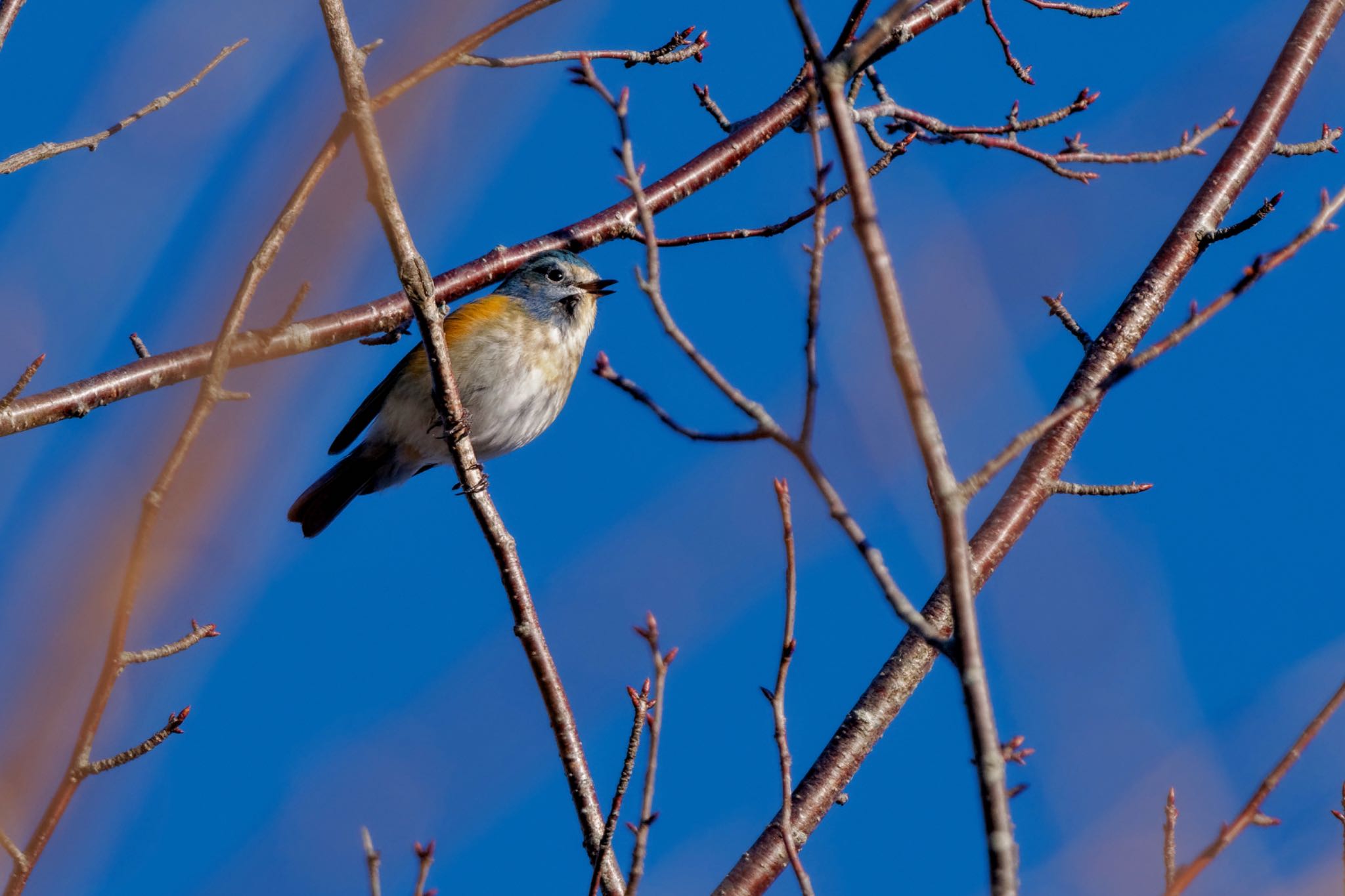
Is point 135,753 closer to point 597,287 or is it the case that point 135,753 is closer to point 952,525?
point 952,525

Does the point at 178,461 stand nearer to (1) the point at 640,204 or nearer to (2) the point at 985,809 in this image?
(1) the point at 640,204

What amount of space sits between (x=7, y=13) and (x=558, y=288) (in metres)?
3.11

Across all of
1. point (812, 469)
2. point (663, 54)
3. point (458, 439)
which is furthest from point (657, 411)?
point (663, 54)

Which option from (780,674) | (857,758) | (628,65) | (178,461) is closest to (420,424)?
(628,65)

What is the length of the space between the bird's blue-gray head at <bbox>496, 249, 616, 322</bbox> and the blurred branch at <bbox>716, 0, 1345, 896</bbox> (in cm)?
207

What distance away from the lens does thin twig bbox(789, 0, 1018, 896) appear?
5.76ft

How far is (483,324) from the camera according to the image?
6113 mm

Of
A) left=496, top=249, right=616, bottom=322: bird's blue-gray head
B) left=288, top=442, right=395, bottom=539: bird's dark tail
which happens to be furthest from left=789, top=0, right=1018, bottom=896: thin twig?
left=288, top=442, right=395, bottom=539: bird's dark tail

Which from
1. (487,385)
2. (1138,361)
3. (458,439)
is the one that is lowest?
(1138,361)

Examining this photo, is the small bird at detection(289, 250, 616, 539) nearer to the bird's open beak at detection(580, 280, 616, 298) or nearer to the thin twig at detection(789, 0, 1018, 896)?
the bird's open beak at detection(580, 280, 616, 298)

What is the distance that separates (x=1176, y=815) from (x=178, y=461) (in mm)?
2187

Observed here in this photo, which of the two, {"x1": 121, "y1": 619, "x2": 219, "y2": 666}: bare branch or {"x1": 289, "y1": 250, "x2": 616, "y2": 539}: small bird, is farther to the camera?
{"x1": 289, "y1": 250, "x2": 616, "y2": 539}: small bird

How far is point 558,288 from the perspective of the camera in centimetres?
631

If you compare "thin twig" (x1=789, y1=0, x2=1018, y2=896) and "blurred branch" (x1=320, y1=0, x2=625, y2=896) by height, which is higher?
"blurred branch" (x1=320, y1=0, x2=625, y2=896)
